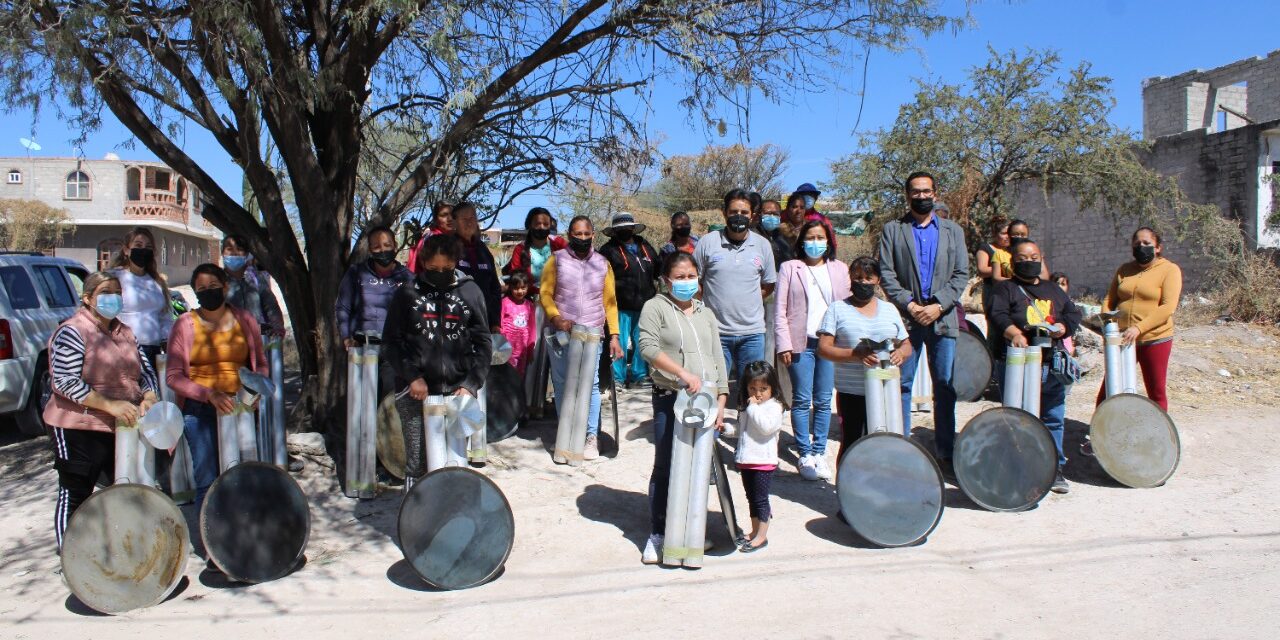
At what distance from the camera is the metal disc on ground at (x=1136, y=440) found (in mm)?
6391

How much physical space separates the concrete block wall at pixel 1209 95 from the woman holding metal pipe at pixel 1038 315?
69.0 ft

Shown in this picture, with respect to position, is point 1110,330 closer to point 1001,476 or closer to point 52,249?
point 1001,476

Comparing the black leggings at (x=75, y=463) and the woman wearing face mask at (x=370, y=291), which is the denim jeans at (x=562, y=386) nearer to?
the woman wearing face mask at (x=370, y=291)

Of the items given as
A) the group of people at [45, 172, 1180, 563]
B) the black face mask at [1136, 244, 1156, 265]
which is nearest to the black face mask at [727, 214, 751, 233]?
the group of people at [45, 172, 1180, 563]

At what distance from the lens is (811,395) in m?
6.67

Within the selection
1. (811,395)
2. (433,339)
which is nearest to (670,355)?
(433,339)

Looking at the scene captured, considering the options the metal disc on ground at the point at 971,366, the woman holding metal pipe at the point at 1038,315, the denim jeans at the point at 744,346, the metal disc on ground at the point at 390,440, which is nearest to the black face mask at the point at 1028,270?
the woman holding metal pipe at the point at 1038,315

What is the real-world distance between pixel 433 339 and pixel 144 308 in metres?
2.73

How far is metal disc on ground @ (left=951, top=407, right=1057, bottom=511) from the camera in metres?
5.75

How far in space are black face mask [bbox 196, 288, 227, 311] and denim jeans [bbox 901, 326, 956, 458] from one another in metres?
4.41

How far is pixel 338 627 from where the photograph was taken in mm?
4395

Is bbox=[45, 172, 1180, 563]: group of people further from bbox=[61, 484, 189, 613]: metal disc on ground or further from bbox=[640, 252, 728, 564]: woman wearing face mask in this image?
bbox=[61, 484, 189, 613]: metal disc on ground

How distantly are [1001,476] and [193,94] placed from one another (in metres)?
6.49

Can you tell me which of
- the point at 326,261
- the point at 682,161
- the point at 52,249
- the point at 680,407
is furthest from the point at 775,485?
the point at 52,249
